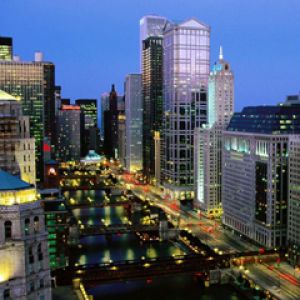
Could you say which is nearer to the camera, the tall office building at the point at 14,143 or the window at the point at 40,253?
the window at the point at 40,253

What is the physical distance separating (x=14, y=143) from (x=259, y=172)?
239 feet

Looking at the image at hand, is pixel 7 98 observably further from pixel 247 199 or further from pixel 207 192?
pixel 207 192

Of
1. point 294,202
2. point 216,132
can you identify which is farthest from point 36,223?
point 216,132

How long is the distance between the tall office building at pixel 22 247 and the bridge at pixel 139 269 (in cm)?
5635

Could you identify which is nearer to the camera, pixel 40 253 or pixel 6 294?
pixel 6 294

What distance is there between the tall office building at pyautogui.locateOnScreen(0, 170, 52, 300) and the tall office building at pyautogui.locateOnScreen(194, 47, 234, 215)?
464 ft

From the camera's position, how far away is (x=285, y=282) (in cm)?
10988

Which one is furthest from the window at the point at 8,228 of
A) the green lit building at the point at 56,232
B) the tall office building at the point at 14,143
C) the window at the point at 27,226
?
the green lit building at the point at 56,232

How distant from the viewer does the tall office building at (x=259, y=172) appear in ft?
440

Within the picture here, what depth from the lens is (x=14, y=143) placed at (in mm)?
93688

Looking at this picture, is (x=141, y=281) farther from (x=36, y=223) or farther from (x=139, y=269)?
(x=36, y=223)

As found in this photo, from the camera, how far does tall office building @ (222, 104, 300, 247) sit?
134 meters

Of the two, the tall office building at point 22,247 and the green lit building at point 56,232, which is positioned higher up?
the tall office building at point 22,247

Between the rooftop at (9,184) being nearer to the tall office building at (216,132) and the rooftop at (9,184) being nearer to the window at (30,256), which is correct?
the window at (30,256)
